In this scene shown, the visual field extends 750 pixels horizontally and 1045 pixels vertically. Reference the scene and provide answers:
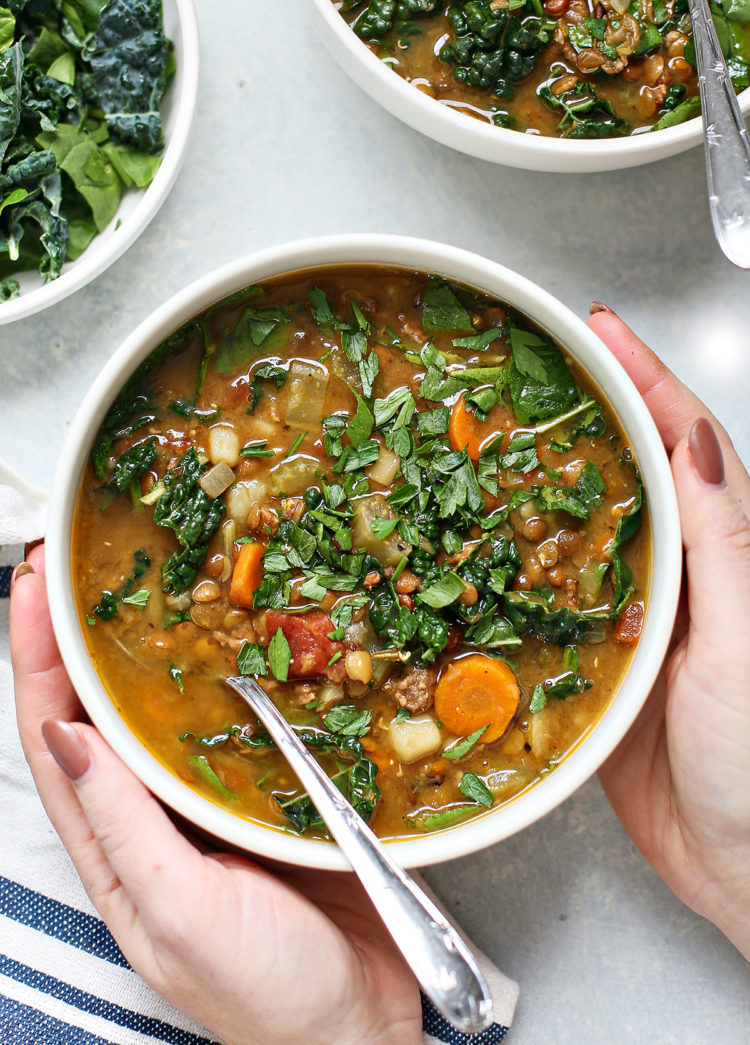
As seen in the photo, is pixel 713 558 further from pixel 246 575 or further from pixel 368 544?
pixel 246 575

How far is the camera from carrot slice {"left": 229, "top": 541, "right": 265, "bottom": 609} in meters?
2.73

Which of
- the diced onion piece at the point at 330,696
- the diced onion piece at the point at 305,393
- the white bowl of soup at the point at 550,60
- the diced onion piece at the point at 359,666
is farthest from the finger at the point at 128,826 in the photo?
the white bowl of soup at the point at 550,60

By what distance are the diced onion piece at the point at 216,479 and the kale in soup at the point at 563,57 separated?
1.43 m

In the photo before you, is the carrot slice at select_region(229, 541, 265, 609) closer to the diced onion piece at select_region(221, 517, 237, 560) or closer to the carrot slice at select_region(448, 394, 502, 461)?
the diced onion piece at select_region(221, 517, 237, 560)

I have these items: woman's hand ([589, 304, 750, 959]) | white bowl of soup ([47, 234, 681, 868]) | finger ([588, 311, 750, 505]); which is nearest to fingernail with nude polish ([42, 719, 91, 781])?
white bowl of soup ([47, 234, 681, 868])

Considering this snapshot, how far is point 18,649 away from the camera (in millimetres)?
2850

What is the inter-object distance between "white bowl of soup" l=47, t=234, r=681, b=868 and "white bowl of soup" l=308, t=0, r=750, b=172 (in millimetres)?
833

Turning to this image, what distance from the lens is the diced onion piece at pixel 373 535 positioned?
9.03 ft

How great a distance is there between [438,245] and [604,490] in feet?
2.69

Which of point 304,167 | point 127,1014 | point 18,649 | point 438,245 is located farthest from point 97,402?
point 127,1014

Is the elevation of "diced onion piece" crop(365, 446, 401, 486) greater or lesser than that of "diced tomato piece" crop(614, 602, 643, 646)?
greater

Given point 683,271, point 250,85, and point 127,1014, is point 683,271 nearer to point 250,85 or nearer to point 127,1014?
point 250,85

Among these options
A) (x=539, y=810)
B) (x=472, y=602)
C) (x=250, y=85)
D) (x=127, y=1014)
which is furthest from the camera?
(x=250, y=85)

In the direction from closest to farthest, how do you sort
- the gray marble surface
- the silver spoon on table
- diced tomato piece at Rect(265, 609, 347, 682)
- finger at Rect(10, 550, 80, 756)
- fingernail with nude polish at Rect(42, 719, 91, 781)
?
the silver spoon on table, fingernail with nude polish at Rect(42, 719, 91, 781), diced tomato piece at Rect(265, 609, 347, 682), finger at Rect(10, 550, 80, 756), the gray marble surface
